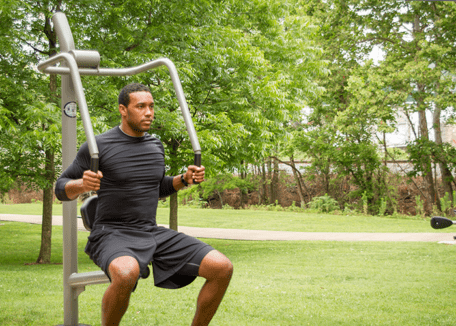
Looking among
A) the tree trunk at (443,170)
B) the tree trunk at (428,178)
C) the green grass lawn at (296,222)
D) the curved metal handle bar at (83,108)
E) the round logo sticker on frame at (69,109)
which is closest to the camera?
→ the curved metal handle bar at (83,108)

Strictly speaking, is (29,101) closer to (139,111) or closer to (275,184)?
(139,111)

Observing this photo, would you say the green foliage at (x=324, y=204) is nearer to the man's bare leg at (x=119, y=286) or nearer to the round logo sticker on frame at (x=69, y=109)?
the round logo sticker on frame at (x=69, y=109)

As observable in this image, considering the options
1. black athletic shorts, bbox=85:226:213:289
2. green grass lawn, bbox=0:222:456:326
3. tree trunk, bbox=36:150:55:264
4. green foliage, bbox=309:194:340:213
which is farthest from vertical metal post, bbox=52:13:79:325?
green foliage, bbox=309:194:340:213

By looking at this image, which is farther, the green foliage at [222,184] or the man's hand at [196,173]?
the green foliage at [222,184]

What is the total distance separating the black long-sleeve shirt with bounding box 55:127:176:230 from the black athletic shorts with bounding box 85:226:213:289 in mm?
79

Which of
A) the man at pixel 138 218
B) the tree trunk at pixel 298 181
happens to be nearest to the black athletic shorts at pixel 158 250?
the man at pixel 138 218

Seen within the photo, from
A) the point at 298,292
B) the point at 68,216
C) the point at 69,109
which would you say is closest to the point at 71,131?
the point at 69,109

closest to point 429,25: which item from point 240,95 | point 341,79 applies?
point 341,79

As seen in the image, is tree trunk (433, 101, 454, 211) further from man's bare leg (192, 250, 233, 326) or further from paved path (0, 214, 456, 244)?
man's bare leg (192, 250, 233, 326)

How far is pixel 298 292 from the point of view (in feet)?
23.3

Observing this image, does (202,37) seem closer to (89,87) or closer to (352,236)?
(89,87)

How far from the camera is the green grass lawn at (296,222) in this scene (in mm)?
17698

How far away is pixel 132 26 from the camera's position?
9984 millimetres

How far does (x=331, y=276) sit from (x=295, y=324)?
3.60 m
